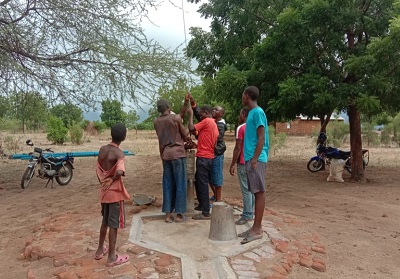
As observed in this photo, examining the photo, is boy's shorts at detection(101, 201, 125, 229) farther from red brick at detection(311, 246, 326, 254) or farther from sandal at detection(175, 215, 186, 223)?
red brick at detection(311, 246, 326, 254)

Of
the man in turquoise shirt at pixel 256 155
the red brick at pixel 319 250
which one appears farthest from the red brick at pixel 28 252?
the red brick at pixel 319 250

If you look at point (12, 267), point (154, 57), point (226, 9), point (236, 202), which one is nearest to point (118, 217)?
point (12, 267)

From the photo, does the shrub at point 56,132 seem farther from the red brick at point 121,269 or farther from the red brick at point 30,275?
the red brick at point 121,269

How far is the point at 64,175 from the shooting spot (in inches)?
378

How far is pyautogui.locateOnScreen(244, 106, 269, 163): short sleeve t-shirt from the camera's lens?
4.57 m

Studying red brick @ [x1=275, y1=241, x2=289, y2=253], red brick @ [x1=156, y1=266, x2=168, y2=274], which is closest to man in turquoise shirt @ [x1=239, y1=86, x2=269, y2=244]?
red brick @ [x1=275, y1=241, x2=289, y2=253]

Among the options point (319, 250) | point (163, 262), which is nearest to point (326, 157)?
point (319, 250)

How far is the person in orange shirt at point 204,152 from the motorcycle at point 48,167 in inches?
188

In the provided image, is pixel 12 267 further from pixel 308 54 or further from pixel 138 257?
pixel 308 54

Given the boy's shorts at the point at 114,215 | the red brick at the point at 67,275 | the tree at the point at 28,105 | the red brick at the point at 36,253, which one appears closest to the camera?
the red brick at the point at 67,275

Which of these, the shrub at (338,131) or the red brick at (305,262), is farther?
the shrub at (338,131)

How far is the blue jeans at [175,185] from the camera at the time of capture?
5298mm

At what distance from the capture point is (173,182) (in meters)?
5.41

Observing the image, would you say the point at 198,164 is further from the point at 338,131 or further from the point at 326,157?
the point at 338,131
